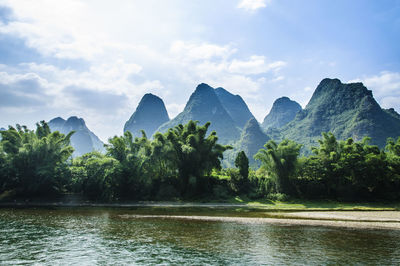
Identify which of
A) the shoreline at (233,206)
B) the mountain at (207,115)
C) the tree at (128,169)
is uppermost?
the mountain at (207,115)

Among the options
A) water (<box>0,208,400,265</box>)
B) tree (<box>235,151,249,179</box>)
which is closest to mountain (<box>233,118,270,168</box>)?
tree (<box>235,151,249,179</box>)

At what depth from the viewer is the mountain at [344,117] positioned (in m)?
89.4

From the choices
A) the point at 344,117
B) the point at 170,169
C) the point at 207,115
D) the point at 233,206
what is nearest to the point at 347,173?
the point at 233,206

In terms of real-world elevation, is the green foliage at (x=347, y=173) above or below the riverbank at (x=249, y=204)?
above

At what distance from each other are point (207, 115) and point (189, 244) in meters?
175

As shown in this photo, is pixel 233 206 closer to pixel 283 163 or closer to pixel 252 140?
pixel 283 163

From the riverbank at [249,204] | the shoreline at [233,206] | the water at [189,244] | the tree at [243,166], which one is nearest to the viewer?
the water at [189,244]

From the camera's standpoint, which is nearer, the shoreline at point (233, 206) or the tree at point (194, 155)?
the shoreline at point (233, 206)

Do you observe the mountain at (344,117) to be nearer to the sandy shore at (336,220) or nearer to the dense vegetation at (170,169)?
the dense vegetation at (170,169)

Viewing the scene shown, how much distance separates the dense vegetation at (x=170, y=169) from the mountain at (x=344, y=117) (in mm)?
72326

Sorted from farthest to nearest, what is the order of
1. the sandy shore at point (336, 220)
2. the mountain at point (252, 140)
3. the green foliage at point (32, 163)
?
1. the mountain at point (252, 140)
2. the green foliage at point (32, 163)
3. the sandy shore at point (336, 220)

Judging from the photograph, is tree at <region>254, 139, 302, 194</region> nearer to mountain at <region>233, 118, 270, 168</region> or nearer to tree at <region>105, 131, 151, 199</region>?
tree at <region>105, 131, 151, 199</region>

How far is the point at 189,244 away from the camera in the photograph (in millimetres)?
10195

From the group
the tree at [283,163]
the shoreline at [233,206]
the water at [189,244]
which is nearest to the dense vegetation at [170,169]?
the tree at [283,163]
